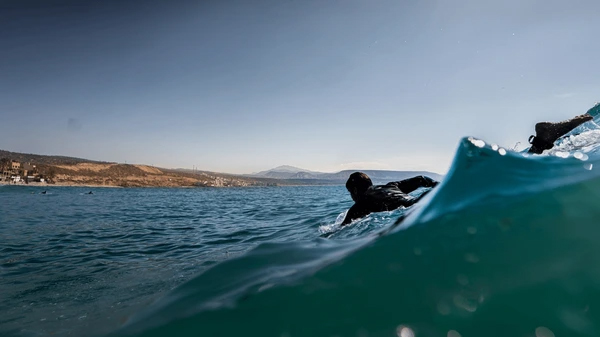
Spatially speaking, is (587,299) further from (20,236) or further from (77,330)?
(20,236)

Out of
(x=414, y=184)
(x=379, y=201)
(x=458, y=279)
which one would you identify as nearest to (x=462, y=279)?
(x=458, y=279)

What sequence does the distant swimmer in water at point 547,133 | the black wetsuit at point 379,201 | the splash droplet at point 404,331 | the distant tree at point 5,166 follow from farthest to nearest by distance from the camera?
the distant tree at point 5,166, the black wetsuit at point 379,201, the distant swimmer in water at point 547,133, the splash droplet at point 404,331

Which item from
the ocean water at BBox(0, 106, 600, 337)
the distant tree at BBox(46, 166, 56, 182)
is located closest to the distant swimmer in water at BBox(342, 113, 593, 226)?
the ocean water at BBox(0, 106, 600, 337)

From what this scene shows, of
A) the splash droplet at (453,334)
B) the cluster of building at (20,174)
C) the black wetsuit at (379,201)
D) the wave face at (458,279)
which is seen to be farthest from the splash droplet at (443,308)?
the cluster of building at (20,174)

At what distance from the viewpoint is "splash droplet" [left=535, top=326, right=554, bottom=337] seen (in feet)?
5.78

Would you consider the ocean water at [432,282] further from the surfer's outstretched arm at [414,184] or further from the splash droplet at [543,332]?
the surfer's outstretched arm at [414,184]

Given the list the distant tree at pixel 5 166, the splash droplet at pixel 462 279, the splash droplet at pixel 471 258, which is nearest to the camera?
the splash droplet at pixel 462 279

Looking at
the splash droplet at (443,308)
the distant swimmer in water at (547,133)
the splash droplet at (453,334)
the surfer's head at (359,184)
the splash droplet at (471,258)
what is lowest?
the splash droplet at (453,334)

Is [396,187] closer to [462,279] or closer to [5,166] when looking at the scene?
[462,279]

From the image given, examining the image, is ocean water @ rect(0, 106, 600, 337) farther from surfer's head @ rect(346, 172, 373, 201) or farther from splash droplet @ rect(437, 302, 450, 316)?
surfer's head @ rect(346, 172, 373, 201)

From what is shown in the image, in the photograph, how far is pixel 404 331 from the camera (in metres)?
1.94

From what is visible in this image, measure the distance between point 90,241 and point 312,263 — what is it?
31.1ft

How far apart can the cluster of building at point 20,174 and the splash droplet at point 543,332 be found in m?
89.4

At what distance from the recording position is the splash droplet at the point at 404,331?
1.92 meters
